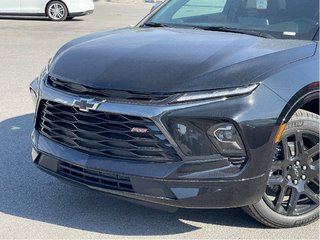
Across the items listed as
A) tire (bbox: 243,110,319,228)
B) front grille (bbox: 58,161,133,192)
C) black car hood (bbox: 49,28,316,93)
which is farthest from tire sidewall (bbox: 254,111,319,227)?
front grille (bbox: 58,161,133,192)

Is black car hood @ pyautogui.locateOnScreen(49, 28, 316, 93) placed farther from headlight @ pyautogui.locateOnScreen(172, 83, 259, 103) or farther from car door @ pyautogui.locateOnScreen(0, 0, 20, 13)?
car door @ pyautogui.locateOnScreen(0, 0, 20, 13)

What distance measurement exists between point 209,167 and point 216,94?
0.45 m

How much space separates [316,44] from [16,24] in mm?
14195

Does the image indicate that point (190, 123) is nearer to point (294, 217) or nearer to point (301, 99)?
point (301, 99)

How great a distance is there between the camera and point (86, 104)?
3.50 m

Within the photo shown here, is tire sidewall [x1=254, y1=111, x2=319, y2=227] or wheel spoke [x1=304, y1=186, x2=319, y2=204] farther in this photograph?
wheel spoke [x1=304, y1=186, x2=319, y2=204]

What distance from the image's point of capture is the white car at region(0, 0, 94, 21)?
57.9 feet

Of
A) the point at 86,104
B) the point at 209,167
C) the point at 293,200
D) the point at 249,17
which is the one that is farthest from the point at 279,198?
the point at 249,17

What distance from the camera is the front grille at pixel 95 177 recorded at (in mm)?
3498

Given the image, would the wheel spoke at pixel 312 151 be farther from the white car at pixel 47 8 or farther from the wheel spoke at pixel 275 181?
the white car at pixel 47 8

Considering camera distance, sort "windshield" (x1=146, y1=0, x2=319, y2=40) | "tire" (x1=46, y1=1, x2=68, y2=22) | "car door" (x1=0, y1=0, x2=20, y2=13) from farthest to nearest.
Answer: "tire" (x1=46, y1=1, x2=68, y2=22) → "car door" (x1=0, y1=0, x2=20, y2=13) → "windshield" (x1=146, y1=0, x2=319, y2=40)

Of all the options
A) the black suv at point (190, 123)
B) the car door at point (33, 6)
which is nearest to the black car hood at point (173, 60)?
the black suv at point (190, 123)

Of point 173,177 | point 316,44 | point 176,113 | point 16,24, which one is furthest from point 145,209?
point 16,24

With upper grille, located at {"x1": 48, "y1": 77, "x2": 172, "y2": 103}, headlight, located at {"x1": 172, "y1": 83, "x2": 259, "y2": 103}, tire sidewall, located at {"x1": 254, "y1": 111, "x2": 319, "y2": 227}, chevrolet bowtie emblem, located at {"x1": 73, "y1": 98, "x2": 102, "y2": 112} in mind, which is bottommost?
tire sidewall, located at {"x1": 254, "y1": 111, "x2": 319, "y2": 227}
